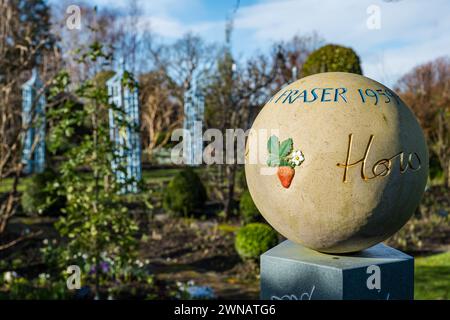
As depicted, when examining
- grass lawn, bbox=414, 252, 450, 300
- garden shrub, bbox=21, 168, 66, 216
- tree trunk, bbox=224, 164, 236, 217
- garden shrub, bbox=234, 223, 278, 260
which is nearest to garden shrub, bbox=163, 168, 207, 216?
tree trunk, bbox=224, 164, 236, 217

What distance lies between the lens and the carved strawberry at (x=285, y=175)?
3.55 m

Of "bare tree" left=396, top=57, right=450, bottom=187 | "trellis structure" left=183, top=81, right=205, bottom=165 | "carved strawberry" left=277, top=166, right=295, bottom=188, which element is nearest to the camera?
"carved strawberry" left=277, top=166, right=295, bottom=188

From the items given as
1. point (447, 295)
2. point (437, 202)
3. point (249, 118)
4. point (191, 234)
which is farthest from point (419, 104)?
point (447, 295)

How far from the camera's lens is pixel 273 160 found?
364cm

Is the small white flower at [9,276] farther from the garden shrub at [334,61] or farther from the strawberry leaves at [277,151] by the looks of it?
the garden shrub at [334,61]

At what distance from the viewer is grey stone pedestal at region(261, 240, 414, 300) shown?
11.7ft

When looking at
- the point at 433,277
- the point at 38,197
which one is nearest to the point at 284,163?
the point at 433,277

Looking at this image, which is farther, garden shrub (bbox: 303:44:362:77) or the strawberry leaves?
garden shrub (bbox: 303:44:362:77)

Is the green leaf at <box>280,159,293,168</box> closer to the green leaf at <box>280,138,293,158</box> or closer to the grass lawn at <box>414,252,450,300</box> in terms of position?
the green leaf at <box>280,138,293,158</box>

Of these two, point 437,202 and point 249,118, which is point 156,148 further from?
point 437,202

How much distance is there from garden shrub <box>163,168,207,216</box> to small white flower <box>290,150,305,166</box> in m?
8.25

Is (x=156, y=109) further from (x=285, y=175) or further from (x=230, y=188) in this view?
(x=285, y=175)

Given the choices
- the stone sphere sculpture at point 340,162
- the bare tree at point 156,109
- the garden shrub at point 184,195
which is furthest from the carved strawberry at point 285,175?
the bare tree at point 156,109

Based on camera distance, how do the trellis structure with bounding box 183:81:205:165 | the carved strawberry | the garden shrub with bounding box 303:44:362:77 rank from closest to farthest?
the carved strawberry, the garden shrub with bounding box 303:44:362:77, the trellis structure with bounding box 183:81:205:165
